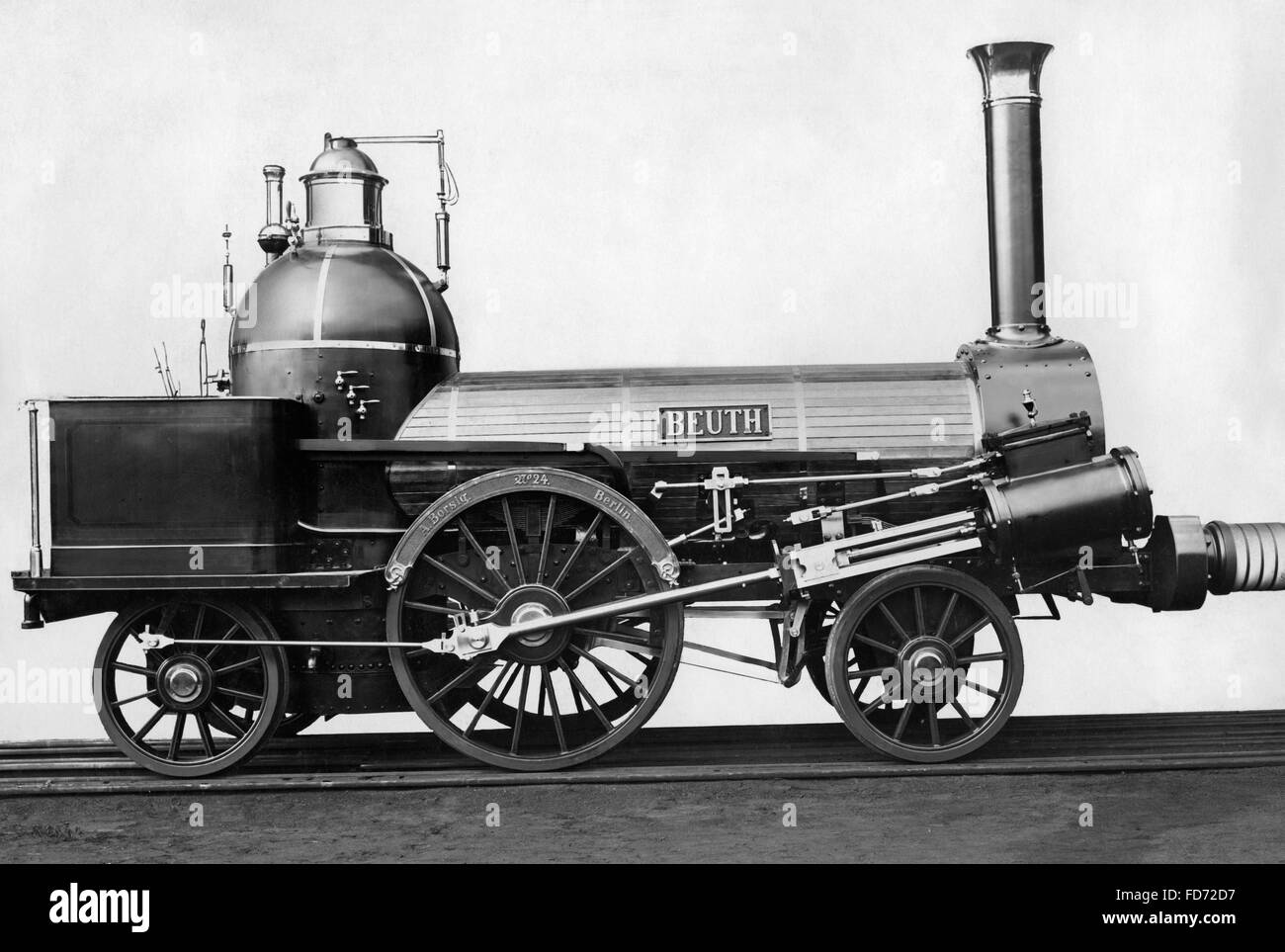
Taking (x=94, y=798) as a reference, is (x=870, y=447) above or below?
above

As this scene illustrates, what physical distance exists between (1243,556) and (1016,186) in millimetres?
2216

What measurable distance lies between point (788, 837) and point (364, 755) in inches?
98.4

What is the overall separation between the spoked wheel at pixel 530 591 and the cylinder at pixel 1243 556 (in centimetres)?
278

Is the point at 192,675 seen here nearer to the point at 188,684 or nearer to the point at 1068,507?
the point at 188,684

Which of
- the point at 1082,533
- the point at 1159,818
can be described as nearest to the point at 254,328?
the point at 1082,533

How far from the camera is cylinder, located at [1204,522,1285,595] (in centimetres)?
823

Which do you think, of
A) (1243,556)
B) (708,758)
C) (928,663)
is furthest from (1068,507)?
(708,758)

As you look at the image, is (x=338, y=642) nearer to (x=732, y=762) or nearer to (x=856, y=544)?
(x=732, y=762)

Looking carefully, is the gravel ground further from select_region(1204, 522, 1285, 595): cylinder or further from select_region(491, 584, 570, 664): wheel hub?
select_region(1204, 522, 1285, 595): cylinder

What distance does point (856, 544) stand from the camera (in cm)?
787

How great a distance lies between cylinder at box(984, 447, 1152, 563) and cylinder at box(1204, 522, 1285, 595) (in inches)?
22.5

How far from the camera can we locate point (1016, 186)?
8398mm

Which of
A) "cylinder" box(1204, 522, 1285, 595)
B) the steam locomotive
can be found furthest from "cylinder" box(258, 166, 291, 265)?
"cylinder" box(1204, 522, 1285, 595)

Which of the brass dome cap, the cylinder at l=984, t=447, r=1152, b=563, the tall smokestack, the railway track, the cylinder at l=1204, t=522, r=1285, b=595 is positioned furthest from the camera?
the brass dome cap
